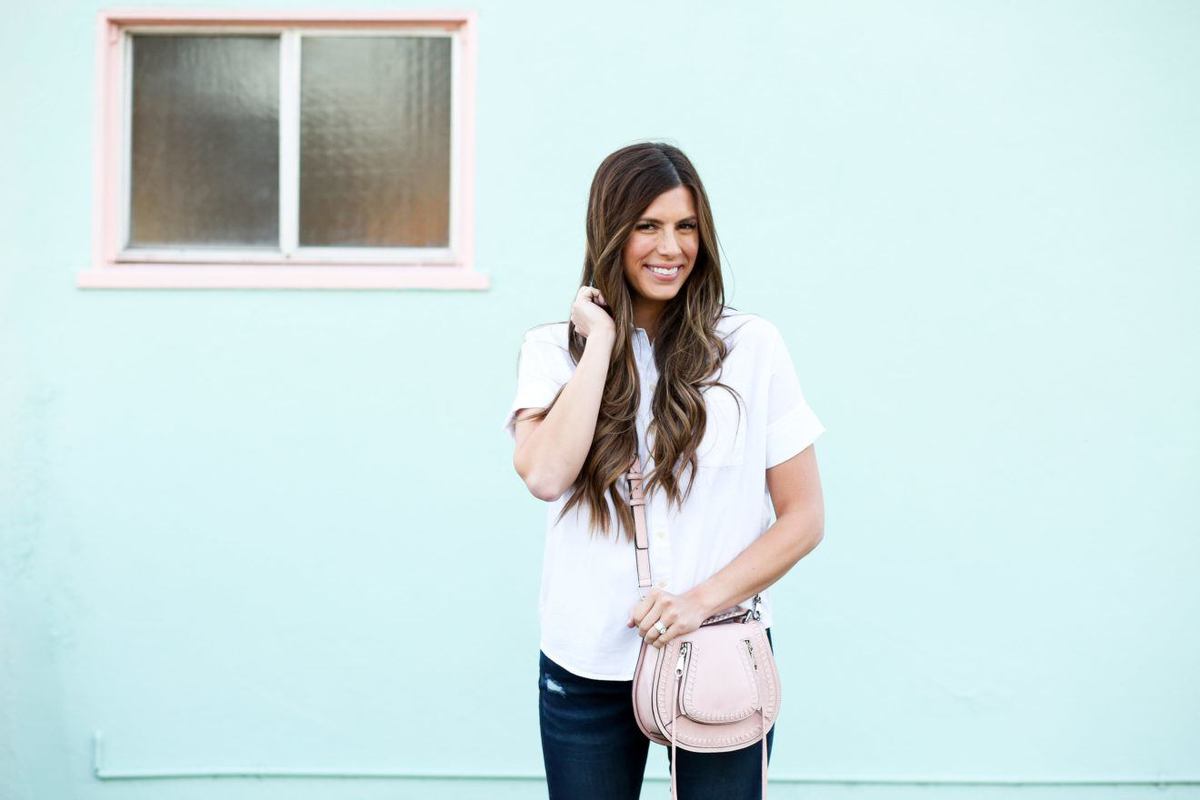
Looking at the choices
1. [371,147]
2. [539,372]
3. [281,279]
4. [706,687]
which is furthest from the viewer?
[371,147]

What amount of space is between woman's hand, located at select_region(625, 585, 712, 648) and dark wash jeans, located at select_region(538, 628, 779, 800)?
125mm

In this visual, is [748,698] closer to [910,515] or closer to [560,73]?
[910,515]

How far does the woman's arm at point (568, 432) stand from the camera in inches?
68.0

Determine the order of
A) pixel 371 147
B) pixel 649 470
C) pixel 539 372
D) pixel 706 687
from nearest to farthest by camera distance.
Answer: pixel 706 687 → pixel 649 470 → pixel 539 372 → pixel 371 147

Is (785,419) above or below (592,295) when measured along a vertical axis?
below

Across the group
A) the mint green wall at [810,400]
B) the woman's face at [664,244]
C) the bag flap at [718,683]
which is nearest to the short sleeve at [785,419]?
the woman's face at [664,244]

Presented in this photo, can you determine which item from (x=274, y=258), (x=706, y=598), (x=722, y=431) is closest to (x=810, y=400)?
(x=722, y=431)

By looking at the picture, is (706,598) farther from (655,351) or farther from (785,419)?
(655,351)

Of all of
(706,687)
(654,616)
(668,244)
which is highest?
(668,244)

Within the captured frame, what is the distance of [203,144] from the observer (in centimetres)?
325

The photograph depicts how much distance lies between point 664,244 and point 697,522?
48cm

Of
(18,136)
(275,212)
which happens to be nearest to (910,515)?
(275,212)

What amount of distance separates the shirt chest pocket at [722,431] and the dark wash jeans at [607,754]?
327 mm

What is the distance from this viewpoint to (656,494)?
68.3 inches
